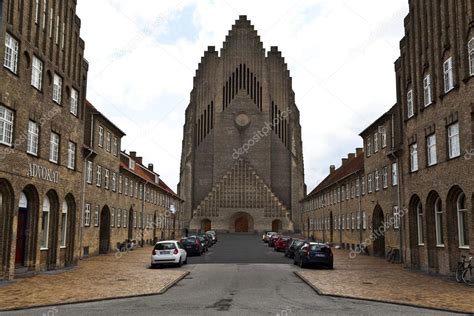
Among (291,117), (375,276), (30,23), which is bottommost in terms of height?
(375,276)

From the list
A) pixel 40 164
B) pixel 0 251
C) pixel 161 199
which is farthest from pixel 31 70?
pixel 161 199

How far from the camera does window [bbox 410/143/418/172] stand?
88.3 feet

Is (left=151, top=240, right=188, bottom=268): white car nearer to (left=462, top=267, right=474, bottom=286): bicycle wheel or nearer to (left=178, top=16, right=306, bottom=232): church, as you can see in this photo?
(left=462, top=267, right=474, bottom=286): bicycle wheel

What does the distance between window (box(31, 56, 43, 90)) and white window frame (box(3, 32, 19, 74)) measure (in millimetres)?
1507

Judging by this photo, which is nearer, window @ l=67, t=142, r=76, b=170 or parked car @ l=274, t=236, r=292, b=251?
window @ l=67, t=142, r=76, b=170

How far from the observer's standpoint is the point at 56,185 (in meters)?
24.5

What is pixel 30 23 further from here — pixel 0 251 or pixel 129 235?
pixel 129 235

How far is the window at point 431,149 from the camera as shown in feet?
79.8

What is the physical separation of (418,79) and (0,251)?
21.2 meters


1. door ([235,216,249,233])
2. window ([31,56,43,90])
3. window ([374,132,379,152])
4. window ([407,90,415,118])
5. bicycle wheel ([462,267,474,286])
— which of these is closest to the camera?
bicycle wheel ([462,267,474,286])

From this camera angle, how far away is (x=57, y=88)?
2516cm

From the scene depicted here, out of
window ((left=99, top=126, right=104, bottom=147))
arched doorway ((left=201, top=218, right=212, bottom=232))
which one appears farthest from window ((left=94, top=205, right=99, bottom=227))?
arched doorway ((left=201, top=218, right=212, bottom=232))

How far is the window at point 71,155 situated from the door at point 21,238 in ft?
15.7

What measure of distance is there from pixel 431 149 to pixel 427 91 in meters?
3.03
